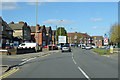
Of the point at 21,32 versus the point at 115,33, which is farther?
the point at 115,33

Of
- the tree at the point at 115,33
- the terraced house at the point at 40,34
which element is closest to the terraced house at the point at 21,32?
the terraced house at the point at 40,34

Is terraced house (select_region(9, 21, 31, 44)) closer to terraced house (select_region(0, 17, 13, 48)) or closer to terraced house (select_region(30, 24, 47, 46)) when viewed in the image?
terraced house (select_region(0, 17, 13, 48))

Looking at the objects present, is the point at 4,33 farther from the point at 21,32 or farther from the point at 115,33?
the point at 115,33

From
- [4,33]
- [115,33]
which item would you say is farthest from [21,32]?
[115,33]

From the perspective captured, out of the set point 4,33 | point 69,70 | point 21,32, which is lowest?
point 69,70

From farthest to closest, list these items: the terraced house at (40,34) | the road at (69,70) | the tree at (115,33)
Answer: the terraced house at (40,34) < the tree at (115,33) < the road at (69,70)

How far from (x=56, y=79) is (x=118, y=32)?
204ft

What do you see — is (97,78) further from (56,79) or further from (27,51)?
(27,51)

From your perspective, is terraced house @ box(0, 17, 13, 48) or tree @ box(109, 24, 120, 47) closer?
terraced house @ box(0, 17, 13, 48)

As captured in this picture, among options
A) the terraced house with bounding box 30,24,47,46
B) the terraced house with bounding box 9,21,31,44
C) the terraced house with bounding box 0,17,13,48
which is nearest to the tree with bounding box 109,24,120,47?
the terraced house with bounding box 30,24,47,46

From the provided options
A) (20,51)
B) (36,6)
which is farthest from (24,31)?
(20,51)

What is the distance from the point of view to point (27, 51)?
36.2 metres

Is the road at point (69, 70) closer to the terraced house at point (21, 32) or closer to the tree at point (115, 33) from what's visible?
the terraced house at point (21, 32)

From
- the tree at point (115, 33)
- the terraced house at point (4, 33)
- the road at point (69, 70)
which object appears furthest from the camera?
the tree at point (115, 33)
